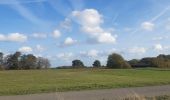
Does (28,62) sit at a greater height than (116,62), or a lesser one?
greater

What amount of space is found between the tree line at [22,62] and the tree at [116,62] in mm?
21596

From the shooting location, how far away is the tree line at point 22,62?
119 m

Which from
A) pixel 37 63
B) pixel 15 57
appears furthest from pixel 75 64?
pixel 15 57

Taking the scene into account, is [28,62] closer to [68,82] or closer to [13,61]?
[13,61]

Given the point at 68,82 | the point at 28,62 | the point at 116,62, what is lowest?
the point at 68,82

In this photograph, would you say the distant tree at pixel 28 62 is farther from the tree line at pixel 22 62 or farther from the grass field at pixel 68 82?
the grass field at pixel 68 82

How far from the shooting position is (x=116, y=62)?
104 meters

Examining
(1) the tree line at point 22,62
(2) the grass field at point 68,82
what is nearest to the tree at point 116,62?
(1) the tree line at point 22,62

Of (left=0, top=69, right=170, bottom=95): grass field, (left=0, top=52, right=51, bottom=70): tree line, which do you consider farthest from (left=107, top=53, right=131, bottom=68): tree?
(left=0, top=69, right=170, bottom=95): grass field

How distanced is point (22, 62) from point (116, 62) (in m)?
32.3

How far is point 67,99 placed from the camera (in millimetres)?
18375

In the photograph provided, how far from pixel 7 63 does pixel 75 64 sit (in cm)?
2172

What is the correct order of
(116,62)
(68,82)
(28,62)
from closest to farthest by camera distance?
(68,82)
(116,62)
(28,62)

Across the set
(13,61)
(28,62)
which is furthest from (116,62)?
(13,61)
